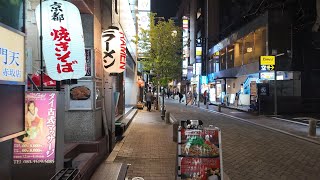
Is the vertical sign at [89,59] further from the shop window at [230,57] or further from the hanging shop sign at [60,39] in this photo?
the shop window at [230,57]

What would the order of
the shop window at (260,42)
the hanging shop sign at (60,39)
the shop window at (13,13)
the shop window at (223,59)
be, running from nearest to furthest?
the shop window at (13,13), the hanging shop sign at (60,39), the shop window at (260,42), the shop window at (223,59)

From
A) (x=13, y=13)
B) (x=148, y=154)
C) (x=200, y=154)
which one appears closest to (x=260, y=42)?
(x=148, y=154)

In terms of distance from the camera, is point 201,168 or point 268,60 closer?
point 201,168

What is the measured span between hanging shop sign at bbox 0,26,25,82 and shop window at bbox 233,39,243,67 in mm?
33797

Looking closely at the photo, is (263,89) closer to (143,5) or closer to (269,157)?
(269,157)

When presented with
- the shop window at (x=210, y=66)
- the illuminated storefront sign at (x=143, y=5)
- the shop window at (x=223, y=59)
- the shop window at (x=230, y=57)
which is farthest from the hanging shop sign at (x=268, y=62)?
the shop window at (x=210, y=66)

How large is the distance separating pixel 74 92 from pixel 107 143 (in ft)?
6.95

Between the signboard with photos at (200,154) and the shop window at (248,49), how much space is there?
28515 mm

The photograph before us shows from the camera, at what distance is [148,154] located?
1042cm

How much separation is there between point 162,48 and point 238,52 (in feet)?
43.4

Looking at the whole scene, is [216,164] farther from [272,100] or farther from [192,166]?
[272,100]

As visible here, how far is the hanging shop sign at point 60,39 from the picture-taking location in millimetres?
6176

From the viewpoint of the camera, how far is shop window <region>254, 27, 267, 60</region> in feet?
95.8

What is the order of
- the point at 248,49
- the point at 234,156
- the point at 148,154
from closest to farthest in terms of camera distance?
the point at 234,156 → the point at 148,154 → the point at 248,49
